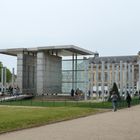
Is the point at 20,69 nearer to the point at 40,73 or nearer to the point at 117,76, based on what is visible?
the point at 40,73

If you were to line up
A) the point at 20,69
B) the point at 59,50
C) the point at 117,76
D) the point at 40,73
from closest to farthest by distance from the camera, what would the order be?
the point at 117,76, the point at 40,73, the point at 59,50, the point at 20,69

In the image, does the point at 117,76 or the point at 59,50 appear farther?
the point at 59,50

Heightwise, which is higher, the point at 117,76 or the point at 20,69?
the point at 20,69

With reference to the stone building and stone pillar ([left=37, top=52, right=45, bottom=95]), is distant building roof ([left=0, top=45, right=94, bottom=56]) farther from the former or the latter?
the stone building

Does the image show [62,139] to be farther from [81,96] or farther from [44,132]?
[81,96]

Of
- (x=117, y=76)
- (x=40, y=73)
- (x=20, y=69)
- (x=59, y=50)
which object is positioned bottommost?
(x=117, y=76)

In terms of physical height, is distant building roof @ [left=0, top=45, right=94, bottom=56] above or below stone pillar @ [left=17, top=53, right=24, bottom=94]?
above

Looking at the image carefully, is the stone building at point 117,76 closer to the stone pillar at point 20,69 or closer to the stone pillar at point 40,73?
the stone pillar at point 40,73

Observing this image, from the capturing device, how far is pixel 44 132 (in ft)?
59.9

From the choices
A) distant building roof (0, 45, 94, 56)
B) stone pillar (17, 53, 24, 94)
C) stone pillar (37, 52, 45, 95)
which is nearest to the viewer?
distant building roof (0, 45, 94, 56)

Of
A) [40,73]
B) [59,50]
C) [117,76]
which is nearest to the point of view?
[117,76]

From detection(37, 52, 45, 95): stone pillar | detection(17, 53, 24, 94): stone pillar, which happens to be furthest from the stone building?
detection(17, 53, 24, 94): stone pillar

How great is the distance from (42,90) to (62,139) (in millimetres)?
55156

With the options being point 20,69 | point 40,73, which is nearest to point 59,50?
point 40,73
